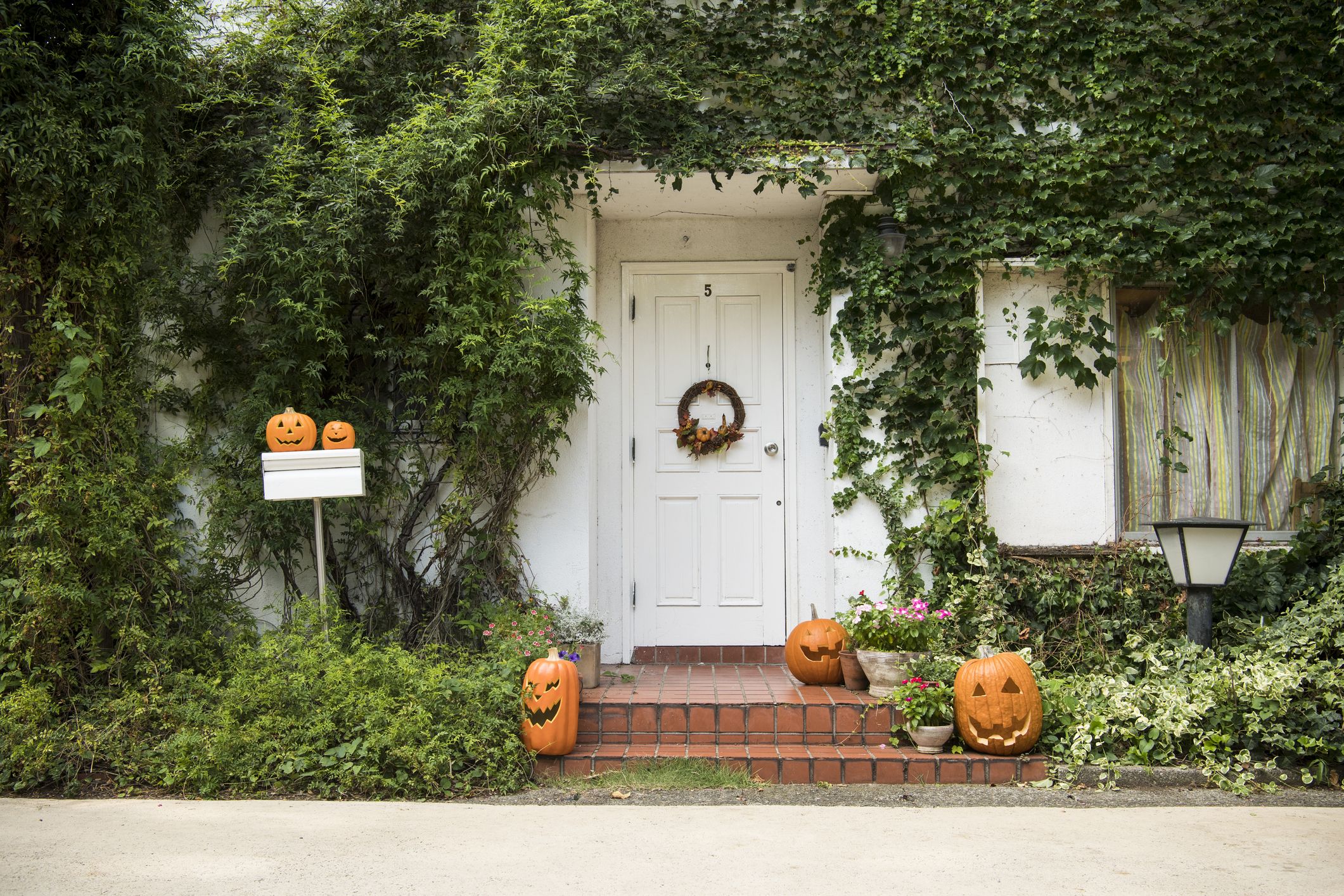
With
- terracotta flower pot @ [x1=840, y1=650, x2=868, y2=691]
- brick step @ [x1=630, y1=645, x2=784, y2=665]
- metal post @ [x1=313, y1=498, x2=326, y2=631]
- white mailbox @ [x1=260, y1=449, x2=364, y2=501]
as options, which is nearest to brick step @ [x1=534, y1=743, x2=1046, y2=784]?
terracotta flower pot @ [x1=840, y1=650, x2=868, y2=691]

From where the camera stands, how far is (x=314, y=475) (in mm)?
4426

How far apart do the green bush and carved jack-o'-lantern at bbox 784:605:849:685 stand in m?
1.43

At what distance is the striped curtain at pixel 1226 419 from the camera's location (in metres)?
5.40

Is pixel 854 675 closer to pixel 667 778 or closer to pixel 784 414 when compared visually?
pixel 667 778

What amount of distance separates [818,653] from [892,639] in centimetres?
38

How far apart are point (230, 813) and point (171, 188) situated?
10.0ft

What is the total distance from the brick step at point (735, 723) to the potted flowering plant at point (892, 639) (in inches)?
6.1

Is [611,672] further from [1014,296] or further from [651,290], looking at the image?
[1014,296]

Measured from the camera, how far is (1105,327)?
5.24 meters

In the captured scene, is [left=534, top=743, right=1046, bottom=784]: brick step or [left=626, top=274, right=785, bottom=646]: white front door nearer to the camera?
[left=534, top=743, right=1046, bottom=784]: brick step

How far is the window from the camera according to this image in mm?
5398

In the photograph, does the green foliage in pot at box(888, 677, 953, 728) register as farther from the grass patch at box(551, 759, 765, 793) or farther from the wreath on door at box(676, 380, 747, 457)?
the wreath on door at box(676, 380, 747, 457)

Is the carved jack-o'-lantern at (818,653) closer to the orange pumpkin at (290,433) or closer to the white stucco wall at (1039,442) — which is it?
the white stucco wall at (1039,442)

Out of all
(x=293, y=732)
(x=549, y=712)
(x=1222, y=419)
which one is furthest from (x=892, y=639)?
(x=293, y=732)
